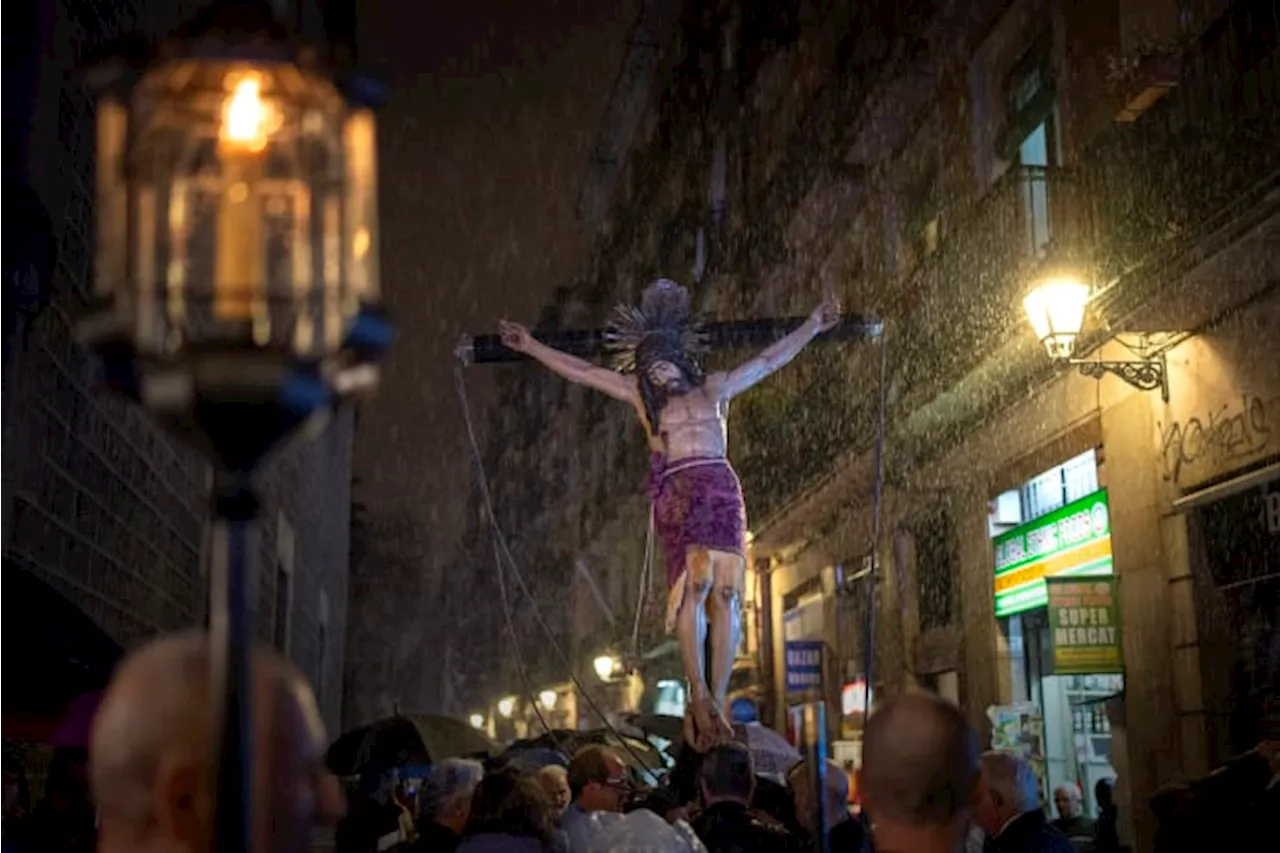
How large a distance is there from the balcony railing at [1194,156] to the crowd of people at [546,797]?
16.1 ft

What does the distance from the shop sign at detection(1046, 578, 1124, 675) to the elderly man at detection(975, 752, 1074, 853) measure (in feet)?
24.7

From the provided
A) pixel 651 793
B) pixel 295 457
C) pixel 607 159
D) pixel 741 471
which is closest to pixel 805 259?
pixel 741 471

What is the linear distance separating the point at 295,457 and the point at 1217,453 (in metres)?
17.5

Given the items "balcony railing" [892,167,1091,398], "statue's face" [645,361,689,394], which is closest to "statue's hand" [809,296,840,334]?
"statue's face" [645,361,689,394]

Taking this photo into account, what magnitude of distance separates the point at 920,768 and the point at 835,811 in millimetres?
2401

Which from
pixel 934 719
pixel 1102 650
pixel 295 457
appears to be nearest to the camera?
pixel 934 719

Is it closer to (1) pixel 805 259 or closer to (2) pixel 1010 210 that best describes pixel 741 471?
(1) pixel 805 259

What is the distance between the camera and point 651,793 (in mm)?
6418

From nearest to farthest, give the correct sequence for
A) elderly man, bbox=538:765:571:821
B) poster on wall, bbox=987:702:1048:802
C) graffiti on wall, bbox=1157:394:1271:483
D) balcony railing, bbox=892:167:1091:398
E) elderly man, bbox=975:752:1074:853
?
elderly man, bbox=975:752:1074:853
elderly man, bbox=538:765:571:821
graffiti on wall, bbox=1157:394:1271:483
poster on wall, bbox=987:702:1048:802
balcony railing, bbox=892:167:1091:398

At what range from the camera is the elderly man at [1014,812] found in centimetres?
452

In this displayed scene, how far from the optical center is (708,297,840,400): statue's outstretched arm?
759 cm

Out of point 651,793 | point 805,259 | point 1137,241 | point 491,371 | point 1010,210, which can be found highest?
point 491,371

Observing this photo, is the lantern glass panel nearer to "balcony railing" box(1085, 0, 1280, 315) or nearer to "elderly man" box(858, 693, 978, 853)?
"elderly man" box(858, 693, 978, 853)

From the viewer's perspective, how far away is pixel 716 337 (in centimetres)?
799
